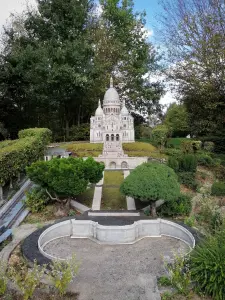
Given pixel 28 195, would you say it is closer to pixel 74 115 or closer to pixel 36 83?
pixel 36 83

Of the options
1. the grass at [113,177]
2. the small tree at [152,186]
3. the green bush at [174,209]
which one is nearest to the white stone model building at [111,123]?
the grass at [113,177]

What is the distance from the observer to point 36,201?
17.0 metres

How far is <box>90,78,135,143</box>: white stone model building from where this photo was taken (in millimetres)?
27688

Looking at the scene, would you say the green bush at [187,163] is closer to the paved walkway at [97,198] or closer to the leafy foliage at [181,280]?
the paved walkway at [97,198]

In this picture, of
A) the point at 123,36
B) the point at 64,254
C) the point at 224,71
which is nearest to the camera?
the point at 64,254

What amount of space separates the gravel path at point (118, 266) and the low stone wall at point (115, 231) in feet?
1.11

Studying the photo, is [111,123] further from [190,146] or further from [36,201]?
[36,201]

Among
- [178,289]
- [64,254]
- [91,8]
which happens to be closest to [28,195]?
[64,254]

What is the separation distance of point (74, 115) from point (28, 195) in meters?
29.8

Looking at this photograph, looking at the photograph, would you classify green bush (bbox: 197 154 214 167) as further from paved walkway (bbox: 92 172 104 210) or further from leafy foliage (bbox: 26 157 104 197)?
leafy foliage (bbox: 26 157 104 197)

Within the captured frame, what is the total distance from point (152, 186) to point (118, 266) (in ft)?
17.9

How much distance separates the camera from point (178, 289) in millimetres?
8664

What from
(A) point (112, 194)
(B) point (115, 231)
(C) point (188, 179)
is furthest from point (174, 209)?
(C) point (188, 179)

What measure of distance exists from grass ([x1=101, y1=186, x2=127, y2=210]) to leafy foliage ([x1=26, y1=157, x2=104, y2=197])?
2.39m
